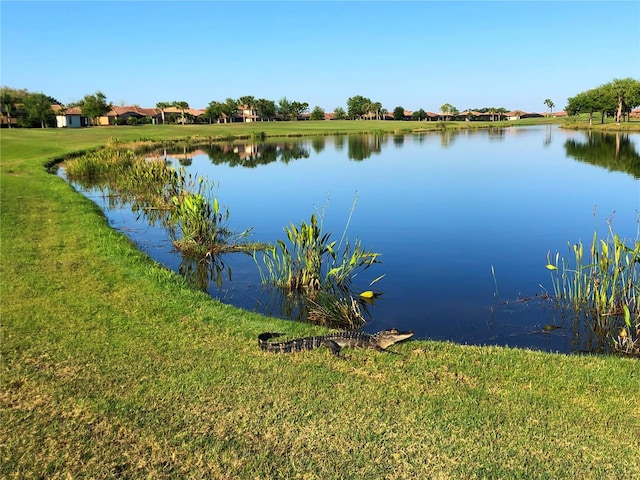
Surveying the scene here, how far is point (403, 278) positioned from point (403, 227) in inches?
195

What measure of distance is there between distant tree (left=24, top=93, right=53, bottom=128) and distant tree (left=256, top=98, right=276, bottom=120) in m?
57.8

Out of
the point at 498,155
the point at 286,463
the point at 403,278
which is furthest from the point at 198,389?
the point at 498,155

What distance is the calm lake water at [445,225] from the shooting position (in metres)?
8.79

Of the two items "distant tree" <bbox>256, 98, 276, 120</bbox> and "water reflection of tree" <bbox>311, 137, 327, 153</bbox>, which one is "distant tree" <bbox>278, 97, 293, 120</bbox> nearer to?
"distant tree" <bbox>256, 98, 276, 120</bbox>

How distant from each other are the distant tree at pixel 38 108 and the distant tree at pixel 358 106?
8554cm

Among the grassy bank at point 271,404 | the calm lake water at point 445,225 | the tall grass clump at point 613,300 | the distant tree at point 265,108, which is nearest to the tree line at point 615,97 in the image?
the calm lake water at point 445,225

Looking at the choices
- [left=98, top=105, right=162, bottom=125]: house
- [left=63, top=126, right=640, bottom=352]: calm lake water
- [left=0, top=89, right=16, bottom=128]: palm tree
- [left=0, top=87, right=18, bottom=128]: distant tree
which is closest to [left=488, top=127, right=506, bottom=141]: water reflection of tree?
[left=63, top=126, right=640, bottom=352]: calm lake water

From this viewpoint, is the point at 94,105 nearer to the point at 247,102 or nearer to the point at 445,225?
the point at 247,102

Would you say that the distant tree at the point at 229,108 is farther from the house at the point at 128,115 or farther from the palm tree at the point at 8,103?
the palm tree at the point at 8,103

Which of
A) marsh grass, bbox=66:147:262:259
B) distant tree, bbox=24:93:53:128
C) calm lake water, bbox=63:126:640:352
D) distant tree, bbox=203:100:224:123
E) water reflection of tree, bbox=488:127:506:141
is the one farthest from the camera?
distant tree, bbox=203:100:224:123

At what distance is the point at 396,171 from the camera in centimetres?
2988

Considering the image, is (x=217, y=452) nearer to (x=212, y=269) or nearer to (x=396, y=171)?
(x=212, y=269)

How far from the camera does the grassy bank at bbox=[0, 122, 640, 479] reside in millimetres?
3996

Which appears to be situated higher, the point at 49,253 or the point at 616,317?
the point at 49,253
